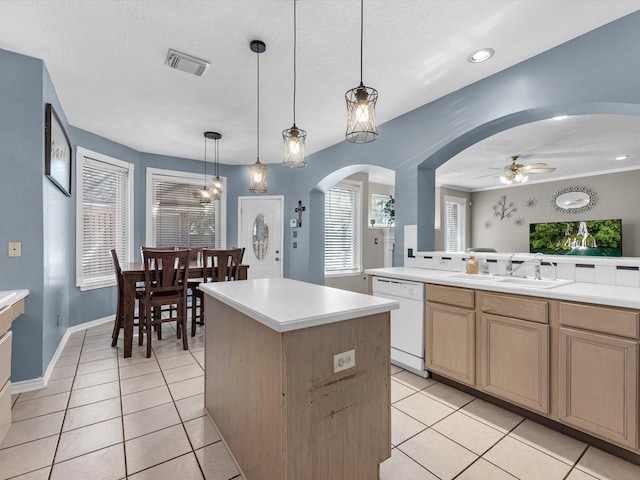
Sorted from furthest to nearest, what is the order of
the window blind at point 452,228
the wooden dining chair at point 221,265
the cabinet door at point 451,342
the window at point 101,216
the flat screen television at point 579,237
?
the window blind at point 452,228, the flat screen television at point 579,237, the window at point 101,216, the wooden dining chair at point 221,265, the cabinet door at point 451,342

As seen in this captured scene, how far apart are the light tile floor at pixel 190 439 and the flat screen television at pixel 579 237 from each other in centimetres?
573

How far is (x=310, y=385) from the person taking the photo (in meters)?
1.26

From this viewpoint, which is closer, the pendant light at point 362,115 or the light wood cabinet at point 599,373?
the light wood cabinet at point 599,373

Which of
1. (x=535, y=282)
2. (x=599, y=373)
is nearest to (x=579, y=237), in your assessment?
(x=535, y=282)

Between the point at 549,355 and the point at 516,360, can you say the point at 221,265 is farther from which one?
the point at 549,355

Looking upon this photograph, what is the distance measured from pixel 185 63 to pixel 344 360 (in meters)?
2.58

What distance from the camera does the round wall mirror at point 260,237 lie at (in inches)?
227

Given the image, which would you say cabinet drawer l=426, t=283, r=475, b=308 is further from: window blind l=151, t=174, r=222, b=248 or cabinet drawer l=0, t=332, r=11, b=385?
window blind l=151, t=174, r=222, b=248

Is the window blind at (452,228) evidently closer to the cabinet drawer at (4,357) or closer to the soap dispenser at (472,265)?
the soap dispenser at (472,265)

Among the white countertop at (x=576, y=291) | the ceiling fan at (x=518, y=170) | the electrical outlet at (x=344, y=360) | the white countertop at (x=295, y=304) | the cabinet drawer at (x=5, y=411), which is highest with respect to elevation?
the ceiling fan at (x=518, y=170)

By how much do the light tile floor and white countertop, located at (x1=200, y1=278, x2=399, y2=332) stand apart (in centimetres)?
92

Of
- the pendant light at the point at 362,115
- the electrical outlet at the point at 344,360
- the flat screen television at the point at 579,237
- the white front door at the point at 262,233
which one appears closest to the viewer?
the electrical outlet at the point at 344,360

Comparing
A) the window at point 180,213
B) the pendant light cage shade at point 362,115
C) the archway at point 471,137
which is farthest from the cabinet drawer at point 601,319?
the window at point 180,213

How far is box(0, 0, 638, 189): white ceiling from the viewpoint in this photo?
77.9 inches
